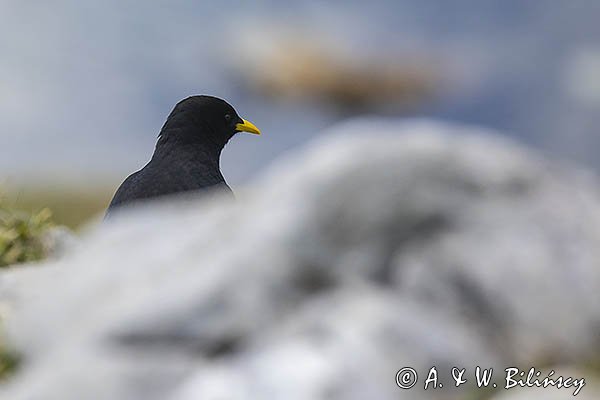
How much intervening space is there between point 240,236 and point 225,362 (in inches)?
30.0

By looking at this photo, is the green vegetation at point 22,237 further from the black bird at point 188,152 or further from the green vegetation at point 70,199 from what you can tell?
the green vegetation at point 70,199

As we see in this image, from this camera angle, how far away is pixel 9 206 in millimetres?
10555

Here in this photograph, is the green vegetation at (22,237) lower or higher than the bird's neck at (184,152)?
lower

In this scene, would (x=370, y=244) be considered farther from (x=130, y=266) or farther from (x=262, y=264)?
(x=130, y=266)

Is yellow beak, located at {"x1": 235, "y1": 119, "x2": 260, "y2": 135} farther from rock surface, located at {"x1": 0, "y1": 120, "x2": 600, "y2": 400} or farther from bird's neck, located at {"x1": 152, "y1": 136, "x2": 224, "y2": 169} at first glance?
rock surface, located at {"x1": 0, "y1": 120, "x2": 600, "y2": 400}

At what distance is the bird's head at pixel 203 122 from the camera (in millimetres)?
14289

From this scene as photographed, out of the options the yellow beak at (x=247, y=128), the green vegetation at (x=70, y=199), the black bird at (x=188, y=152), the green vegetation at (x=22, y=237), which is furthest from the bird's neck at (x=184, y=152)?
the green vegetation at (x=70, y=199)

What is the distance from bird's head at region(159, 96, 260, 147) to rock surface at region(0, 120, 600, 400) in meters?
8.12

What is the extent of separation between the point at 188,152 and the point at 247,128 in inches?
97.6

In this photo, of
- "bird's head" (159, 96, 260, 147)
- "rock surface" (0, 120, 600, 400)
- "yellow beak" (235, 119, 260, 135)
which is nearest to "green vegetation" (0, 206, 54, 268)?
"rock surface" (0, 120, 600, 400)

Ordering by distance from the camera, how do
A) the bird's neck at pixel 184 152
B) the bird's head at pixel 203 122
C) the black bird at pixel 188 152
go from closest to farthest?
the black bird at pixel 188 152
the bird's neck at pixel 184 152
the bird's head at pixel 203 122

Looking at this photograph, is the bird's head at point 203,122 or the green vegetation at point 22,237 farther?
the bird's head at point 203,122

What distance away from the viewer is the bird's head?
14289mm

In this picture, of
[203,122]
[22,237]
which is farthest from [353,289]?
Result: [203,122]
